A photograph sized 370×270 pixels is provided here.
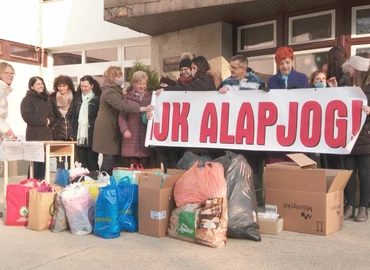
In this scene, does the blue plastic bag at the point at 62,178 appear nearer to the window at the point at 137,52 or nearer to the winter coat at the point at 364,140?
the winter coat at the point at 364,140

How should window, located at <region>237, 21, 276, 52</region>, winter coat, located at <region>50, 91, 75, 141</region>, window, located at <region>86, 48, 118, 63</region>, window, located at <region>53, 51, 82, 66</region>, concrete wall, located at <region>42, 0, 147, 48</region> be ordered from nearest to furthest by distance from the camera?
winter coat, located at <region>50, 91, 75, 141</region>
window, located at <region>237, 21, 276, 52</region>
concrete wall, located at <region>42, 0, 147, 48</region>
window, located at <region>86, 48, 118, 63</region>
window, located at <region>53, 51, 82, 66</region>

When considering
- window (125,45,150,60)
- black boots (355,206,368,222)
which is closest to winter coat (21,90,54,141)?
black boots (355,206,368,222)

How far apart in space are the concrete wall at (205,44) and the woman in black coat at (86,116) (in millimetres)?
2749

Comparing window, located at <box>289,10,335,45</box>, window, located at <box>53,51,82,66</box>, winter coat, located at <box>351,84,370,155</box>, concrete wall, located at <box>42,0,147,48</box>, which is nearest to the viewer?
winter coat, located at <box>351,84,370,155</box>

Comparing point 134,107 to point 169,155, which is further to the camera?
point 169,155

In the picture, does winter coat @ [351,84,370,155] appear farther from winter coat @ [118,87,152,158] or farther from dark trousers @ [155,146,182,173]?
winter coat @ [118,87,152,158]

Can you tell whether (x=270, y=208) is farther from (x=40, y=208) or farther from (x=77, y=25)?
(x=77, y=25)

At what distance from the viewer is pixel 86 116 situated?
232 inches

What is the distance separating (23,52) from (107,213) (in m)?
8.38

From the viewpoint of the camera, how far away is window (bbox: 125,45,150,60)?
10234 millimetres

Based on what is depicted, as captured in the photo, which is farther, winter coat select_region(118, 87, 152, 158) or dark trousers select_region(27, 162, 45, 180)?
dark trousers select_region(27, 162, 45, 180)

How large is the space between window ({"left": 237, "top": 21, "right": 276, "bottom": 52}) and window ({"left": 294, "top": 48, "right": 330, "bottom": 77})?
1.80 ft

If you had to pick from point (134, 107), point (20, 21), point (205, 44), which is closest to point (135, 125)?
point (134, 107)

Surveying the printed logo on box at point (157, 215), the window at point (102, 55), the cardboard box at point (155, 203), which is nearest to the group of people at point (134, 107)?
the cardboard box at point (155, 203)
